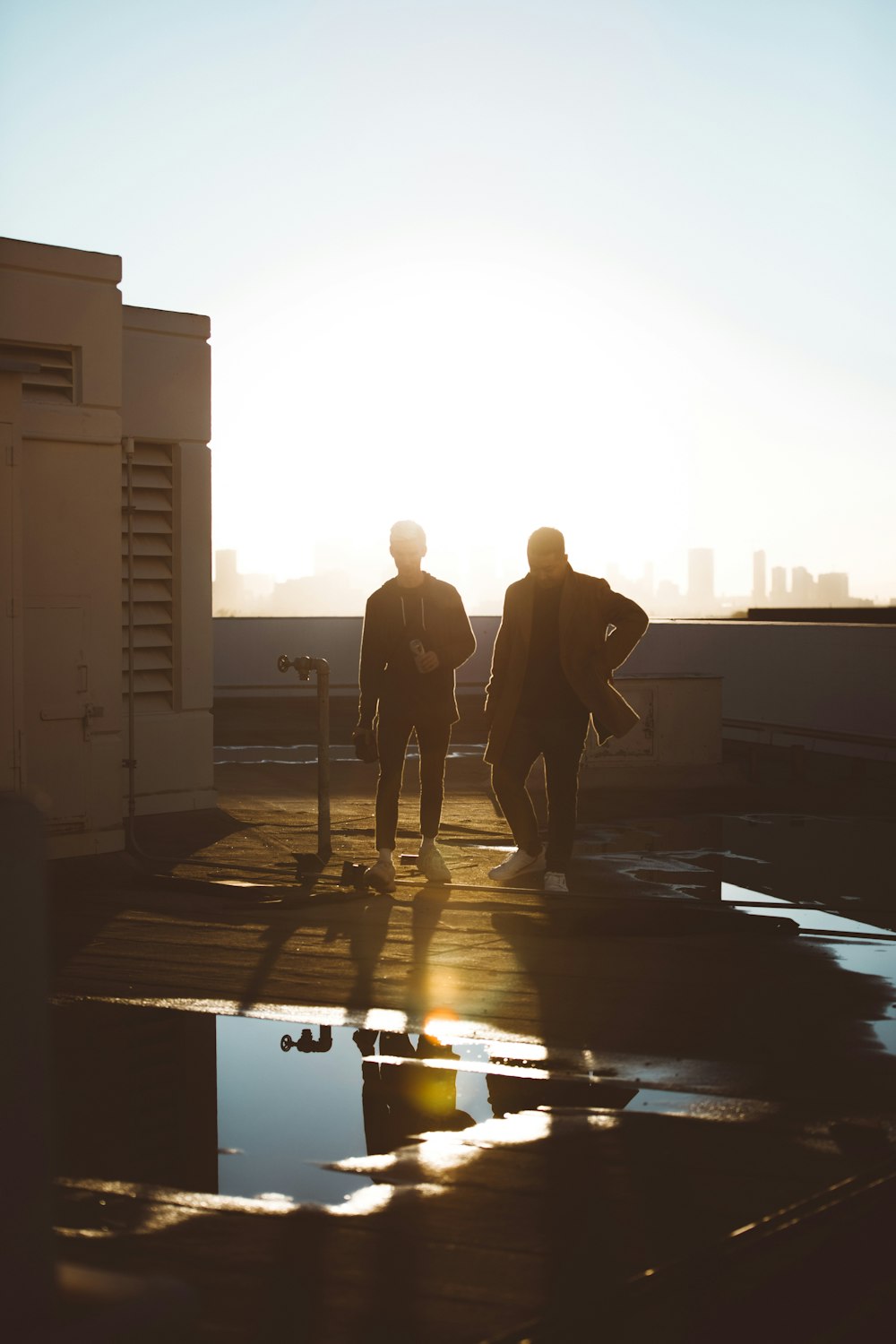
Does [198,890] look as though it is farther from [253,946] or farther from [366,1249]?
[366,1249]

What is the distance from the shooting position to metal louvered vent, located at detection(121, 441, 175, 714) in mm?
11578

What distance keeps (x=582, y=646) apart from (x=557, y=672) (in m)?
0.20

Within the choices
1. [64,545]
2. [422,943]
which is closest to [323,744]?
[64,545]

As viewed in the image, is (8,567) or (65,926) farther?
(8,567)

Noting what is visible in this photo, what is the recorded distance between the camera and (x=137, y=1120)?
4.33 metres

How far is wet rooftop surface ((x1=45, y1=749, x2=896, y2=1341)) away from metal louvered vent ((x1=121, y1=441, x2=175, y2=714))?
3.10 metres

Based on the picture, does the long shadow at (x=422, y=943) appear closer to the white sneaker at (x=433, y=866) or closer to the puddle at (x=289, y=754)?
the white sneaker at (x=433, y=866)

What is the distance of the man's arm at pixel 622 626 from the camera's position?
7.96 metres

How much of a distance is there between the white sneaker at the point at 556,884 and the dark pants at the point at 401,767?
80 centimetres

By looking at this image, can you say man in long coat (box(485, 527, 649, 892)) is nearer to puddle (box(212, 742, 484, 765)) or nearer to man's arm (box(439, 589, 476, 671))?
man's arm (box(439, 589, 476, 671))

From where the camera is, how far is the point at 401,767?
8562 millimetres

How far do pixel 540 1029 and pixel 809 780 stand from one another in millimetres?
10564

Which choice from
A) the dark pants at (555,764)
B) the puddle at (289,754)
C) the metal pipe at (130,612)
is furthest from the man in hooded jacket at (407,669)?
the puddle at (289,754)

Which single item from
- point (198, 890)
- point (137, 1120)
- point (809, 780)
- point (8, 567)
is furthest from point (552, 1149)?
point (809, 780)
